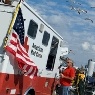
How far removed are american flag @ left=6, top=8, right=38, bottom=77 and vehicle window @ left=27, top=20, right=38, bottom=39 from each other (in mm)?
590

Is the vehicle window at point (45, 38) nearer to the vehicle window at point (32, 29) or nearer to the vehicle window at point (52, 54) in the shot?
the vehicle window at point (52, 54)

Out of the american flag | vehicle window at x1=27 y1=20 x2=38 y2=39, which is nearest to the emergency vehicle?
vehicle window at x1=27 y1=20 x2=38 y2=39

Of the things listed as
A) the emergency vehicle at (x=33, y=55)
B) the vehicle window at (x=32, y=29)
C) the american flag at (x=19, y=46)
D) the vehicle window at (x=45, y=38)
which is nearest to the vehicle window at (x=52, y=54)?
the emergency vehicle at (x=33, y=55)

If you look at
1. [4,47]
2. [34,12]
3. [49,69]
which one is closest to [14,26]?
[4,47]

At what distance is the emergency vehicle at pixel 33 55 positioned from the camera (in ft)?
28.8

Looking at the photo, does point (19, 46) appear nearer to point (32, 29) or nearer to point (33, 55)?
point (32, 29)

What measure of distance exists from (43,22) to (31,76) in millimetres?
1701

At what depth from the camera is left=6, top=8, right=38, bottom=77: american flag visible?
8719 millimetres

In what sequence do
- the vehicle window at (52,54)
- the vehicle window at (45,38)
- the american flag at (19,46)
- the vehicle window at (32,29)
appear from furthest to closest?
the vehicle window at (52,54) < the vehicle window at (45,38) < the vehicle window at (32,29) < the american flag at (19,46)

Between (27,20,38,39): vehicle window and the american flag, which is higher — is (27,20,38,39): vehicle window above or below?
above

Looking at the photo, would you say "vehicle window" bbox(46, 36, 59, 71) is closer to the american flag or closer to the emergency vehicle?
the emergency vehicle

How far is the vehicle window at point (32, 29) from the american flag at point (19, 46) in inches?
23.2

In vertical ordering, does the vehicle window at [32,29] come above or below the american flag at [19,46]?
above

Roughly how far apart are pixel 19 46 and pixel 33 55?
1381 mm
